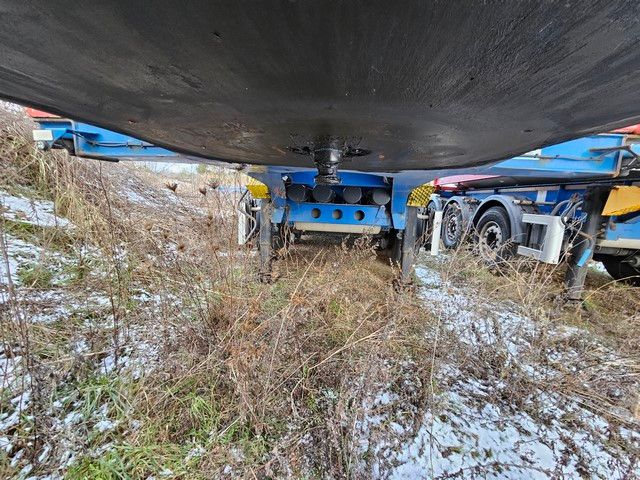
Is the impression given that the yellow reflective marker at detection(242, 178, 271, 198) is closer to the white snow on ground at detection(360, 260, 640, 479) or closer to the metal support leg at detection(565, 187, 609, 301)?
the white snow on ground at detection(360, 260, 640, 479)

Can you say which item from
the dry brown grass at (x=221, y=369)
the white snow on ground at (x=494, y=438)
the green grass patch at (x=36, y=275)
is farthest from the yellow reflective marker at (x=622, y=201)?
the green grass patch at (x=36, y=275)

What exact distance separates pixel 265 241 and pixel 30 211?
250 cm

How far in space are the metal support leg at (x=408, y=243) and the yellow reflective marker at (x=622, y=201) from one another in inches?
64.4

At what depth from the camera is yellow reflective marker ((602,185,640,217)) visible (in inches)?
91.4

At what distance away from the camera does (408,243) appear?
264 centimetres

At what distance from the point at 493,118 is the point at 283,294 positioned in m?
1.90

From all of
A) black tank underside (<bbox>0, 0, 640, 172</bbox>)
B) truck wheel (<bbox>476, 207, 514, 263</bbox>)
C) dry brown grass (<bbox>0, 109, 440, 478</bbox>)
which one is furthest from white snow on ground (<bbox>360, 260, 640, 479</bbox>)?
truck wheel (<bbox>476, 207, 514, 263</bbox>)

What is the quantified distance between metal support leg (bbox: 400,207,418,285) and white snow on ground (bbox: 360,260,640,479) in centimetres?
119

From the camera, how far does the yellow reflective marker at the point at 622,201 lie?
2.32 m

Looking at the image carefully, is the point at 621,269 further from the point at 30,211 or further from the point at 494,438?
the point at 30,211

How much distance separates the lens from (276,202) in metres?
2.47

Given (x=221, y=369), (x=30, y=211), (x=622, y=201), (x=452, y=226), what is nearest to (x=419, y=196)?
(x=622, y=201)

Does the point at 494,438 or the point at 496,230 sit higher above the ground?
the point at 496,230

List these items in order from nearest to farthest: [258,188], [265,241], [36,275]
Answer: [36,275], [258,188], [265,241]
